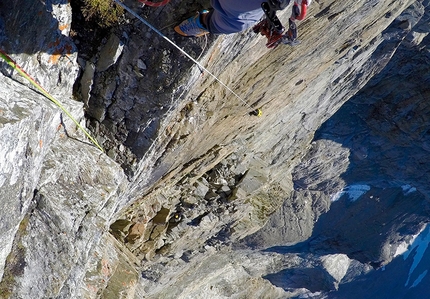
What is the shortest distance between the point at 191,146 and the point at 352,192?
67.5 ft

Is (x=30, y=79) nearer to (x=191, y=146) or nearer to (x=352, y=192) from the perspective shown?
(x=191, y=146)

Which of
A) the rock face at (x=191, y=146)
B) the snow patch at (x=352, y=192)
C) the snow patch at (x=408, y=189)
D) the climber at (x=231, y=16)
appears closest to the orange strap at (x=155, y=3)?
the rock face at (x=191, y=146)

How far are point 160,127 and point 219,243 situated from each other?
11.1m

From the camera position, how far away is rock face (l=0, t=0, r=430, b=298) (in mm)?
4629

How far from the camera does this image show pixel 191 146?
7.89 meters

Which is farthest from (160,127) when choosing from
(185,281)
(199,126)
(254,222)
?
(185,281)

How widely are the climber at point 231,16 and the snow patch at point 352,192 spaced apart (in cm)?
2234

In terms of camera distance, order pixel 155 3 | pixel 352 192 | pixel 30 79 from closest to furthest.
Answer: pixel 30 79 → pixel 155 3 → pixel 352 192

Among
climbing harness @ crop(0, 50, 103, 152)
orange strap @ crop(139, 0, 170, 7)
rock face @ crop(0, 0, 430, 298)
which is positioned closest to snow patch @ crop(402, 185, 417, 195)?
rock face @ crop(0, 0, 430, 298)

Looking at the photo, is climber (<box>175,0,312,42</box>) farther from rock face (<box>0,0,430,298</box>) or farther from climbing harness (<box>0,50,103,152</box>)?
climbing harness (<box>0,50,103,152</box>)

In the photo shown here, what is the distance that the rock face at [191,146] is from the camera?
15.2 feet

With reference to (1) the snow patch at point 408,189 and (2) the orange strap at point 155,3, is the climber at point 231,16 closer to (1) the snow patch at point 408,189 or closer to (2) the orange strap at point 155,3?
(2) the orange strap at point 155,3

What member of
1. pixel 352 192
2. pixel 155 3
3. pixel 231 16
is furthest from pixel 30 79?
pixel 352 192

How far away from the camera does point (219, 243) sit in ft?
52.9
